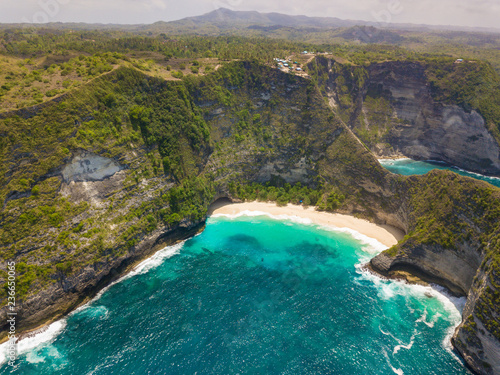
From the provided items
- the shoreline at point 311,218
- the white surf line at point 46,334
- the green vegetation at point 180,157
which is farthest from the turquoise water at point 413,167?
the white surf line at point 46,334

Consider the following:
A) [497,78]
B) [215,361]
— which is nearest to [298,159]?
[215,361]

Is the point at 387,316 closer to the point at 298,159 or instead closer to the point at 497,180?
the point at 298,159

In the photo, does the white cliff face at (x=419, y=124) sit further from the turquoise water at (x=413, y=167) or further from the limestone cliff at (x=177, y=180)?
the limestone cliff at (x=177, y=180)

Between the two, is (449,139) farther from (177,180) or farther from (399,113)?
(177,180)

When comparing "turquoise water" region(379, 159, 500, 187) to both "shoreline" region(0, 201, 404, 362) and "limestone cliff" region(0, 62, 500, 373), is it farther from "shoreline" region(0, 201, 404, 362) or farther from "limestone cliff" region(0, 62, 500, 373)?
"shoreline" region(0, 201, 404, 362)

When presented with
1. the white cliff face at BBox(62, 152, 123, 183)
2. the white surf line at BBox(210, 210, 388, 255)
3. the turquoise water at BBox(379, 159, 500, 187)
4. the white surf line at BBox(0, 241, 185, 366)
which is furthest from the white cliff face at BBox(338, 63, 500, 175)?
the white surf line at BBox(0, 241, 185, 366)
